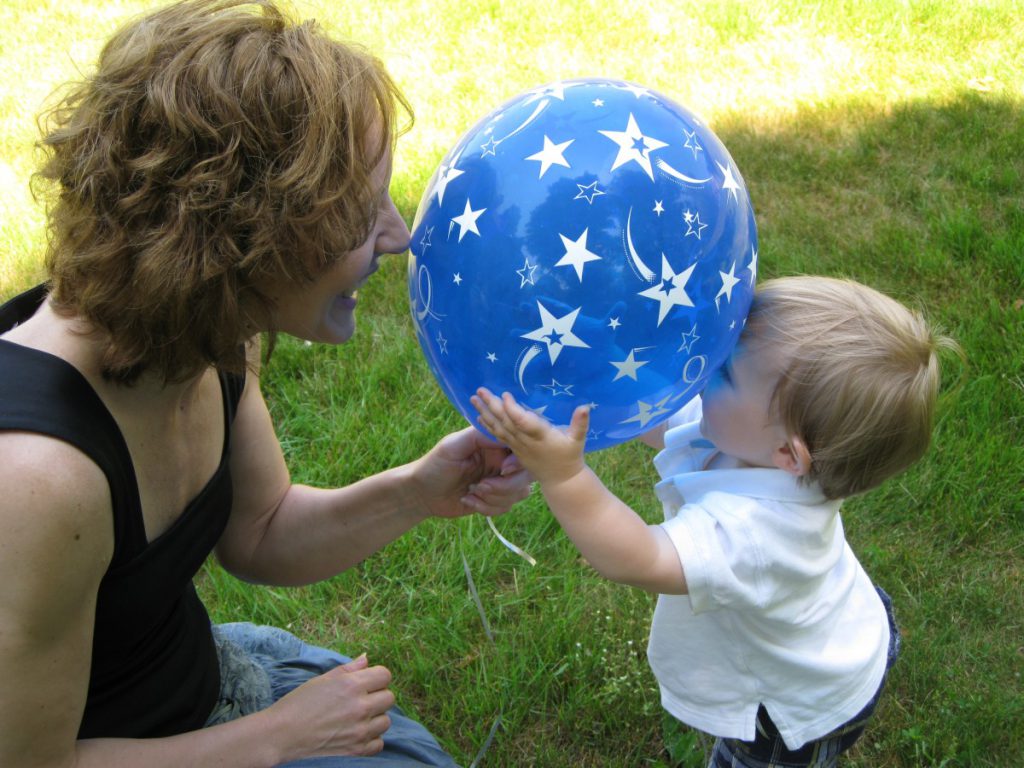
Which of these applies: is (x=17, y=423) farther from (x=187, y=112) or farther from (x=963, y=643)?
(x=963, y=643)

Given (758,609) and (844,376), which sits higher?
(844,376)

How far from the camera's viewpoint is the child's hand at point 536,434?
1.63 m

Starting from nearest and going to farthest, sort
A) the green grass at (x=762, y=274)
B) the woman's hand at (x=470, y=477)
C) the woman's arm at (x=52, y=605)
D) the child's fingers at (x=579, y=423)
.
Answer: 1. the woman's arm at (x=52, y=605)
2. the child's fingers at (x=579, y=423)
3. the woman's hand at (x=470, y=477)
4. the green grass at (x=762, y=274)

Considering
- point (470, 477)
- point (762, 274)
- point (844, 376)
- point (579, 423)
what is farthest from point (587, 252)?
point (762, 274)

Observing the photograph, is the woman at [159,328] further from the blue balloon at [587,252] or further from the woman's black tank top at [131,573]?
the blue balloon at [587,252]

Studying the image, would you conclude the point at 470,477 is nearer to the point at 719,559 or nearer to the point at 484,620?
the point at 719,559

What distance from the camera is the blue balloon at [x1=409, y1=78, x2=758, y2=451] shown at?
1534mm

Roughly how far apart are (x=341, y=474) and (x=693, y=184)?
7.03 ft

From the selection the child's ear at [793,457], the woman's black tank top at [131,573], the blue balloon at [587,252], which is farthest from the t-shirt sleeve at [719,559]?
the woman's black tank top at [131,573]

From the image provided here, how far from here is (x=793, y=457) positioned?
187cm

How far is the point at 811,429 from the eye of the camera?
1.84 metres

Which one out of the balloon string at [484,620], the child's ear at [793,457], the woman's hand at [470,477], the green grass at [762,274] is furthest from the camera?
the green grass at [762,274]

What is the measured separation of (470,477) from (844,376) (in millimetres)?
792

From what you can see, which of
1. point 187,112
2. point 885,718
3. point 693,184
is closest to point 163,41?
point 187,112
